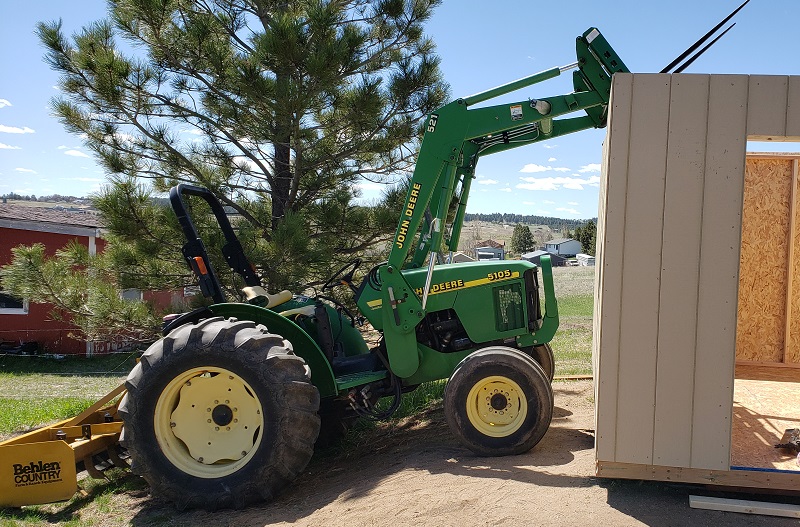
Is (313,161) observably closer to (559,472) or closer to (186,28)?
(186,28)

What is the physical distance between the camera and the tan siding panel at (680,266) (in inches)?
163

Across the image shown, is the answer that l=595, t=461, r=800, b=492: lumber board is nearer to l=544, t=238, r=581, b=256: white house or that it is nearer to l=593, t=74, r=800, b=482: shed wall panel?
l=593, t=74, r=800, b=482: shed wall panel

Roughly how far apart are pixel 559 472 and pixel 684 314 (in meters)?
1.47

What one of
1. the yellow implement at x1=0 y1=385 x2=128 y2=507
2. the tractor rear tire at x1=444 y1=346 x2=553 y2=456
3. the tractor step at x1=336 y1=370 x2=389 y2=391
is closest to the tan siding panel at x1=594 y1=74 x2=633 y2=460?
the tractor rear tire at x1=444 y1=346 x2=553 y2=456

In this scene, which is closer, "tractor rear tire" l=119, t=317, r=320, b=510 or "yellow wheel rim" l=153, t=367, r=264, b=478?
"tractor rear tire" l=119, t=317, r=320, b=510

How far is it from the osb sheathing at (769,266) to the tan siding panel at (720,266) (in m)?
4.34

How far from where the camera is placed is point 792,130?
4.06 meters

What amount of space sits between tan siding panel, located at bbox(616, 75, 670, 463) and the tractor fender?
2199 millimetres

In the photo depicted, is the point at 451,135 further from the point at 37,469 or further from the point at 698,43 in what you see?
the point at 37,469

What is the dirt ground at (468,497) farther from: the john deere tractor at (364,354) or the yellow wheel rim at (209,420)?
the yellow wheel rim at (209,420)

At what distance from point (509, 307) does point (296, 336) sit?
1.86 meters

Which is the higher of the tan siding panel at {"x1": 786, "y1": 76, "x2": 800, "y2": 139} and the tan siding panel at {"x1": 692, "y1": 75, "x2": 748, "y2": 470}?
the tan siding panel at {"x1": 786, "y1": 76, "x2": 800, "y2": 139}

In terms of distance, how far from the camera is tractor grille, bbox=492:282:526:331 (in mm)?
5785

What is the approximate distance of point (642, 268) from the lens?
4215 mm
